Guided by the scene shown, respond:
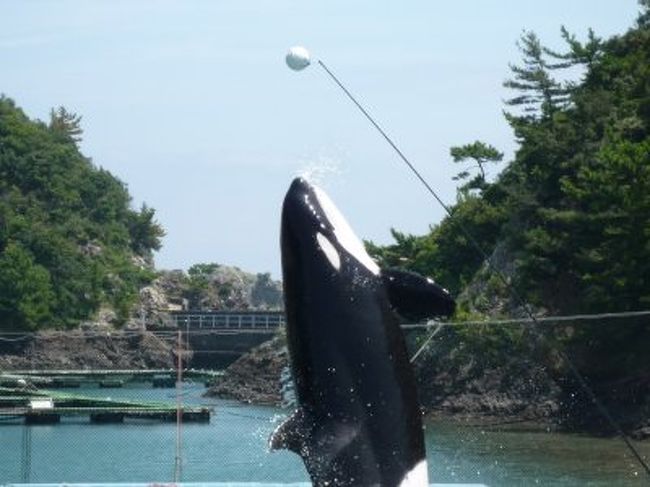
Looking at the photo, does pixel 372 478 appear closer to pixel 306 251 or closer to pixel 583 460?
pixel 306 251

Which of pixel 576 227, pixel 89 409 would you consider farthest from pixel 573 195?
pixel 89 409

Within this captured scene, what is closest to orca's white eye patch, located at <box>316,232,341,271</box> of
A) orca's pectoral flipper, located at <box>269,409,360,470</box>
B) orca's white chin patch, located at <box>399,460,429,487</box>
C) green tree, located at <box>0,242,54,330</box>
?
orca's pectoral flipper, located at <box>269,409,360,470</box>

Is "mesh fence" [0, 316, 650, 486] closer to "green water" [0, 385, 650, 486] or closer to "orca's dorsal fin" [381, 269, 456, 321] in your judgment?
"green water" [0, 385, 650, 486]

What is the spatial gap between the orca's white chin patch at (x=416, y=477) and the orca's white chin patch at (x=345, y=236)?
1.07 m

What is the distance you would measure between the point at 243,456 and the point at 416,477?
53.4 ft

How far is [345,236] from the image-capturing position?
8.96 metres

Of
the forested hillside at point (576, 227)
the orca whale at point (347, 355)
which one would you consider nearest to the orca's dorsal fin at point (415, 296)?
the orca whale at point (347, 355)

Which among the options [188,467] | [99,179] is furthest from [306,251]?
[99,179]

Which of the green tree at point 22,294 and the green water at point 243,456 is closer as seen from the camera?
the green water at point 243,456

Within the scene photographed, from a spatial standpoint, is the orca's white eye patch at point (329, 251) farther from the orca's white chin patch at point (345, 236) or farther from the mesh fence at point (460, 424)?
the mesh fence at point (460, 424)

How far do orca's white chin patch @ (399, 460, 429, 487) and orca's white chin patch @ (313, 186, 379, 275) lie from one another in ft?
3.51

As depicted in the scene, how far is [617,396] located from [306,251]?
80.4 feet

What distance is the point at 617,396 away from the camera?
32.5 meters

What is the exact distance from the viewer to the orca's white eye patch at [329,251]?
884 cm
